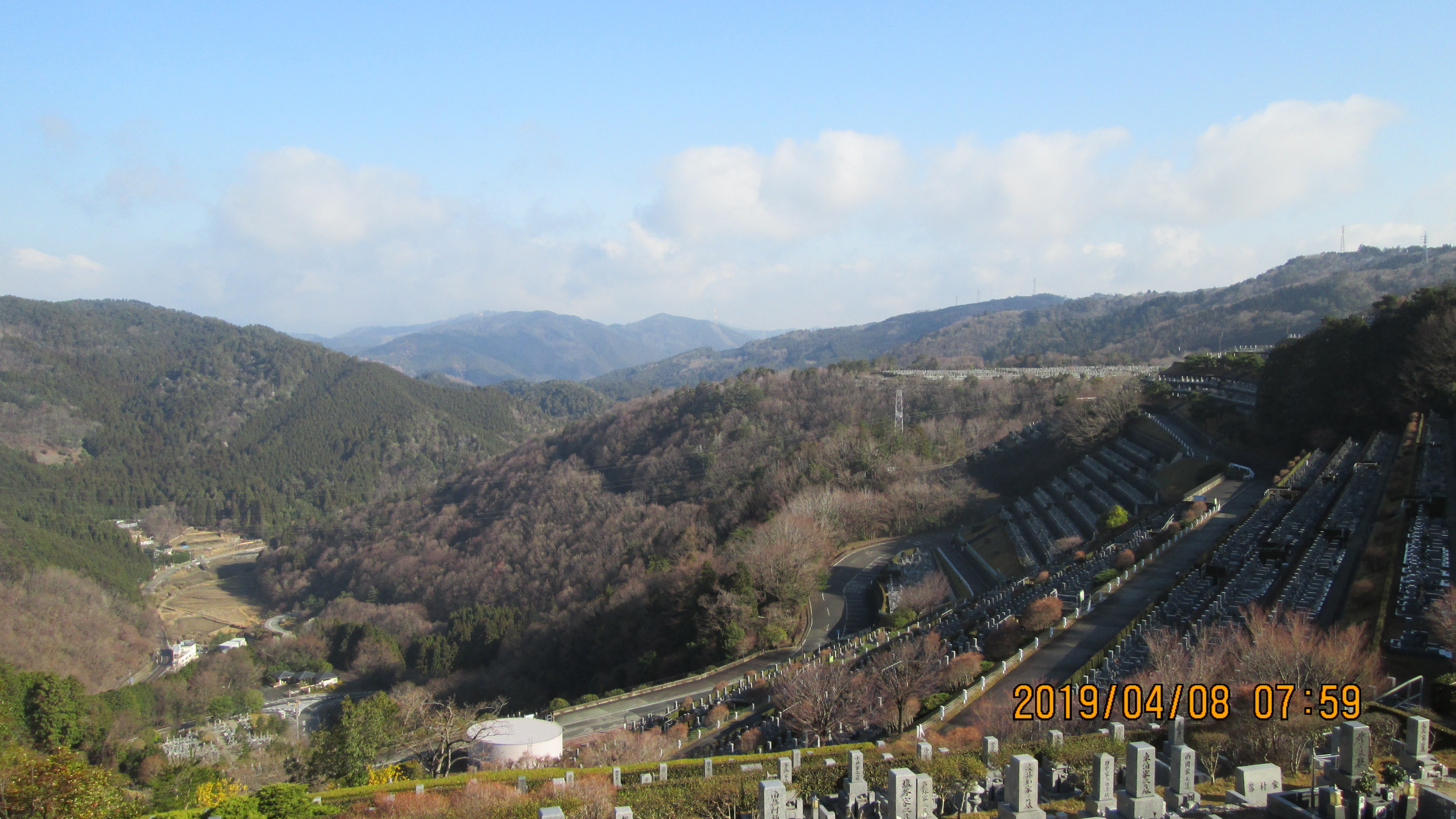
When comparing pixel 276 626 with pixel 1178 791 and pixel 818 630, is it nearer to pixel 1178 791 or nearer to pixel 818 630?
pixel 818 630

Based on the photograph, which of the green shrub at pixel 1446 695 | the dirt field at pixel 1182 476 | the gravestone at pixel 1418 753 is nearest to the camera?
the gravestone at pixel 1418 753

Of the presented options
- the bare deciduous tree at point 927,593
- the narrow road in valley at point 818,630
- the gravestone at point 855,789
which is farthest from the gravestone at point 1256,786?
the bare deciduous tree at point 927,593

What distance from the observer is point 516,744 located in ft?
51.5

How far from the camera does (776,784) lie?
25.9 feet

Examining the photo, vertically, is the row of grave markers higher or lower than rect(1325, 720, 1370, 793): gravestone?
lower

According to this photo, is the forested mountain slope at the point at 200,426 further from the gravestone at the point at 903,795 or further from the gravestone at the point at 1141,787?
the gravestone at the point at 1141,787

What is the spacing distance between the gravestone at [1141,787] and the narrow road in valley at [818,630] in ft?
48.6

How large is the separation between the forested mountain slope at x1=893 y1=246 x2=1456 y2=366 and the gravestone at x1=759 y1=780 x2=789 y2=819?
240 ft

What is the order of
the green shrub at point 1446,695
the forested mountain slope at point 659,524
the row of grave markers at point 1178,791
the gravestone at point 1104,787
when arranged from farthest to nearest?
1. the forested mountain slope at point 659,524
2. the green shrub at point 1446,695
3. the gravestone at point 1104,787
4. the row of grave markers at point 1178,791

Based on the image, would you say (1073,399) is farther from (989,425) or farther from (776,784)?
(776,784)

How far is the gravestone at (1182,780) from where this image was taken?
293 inches

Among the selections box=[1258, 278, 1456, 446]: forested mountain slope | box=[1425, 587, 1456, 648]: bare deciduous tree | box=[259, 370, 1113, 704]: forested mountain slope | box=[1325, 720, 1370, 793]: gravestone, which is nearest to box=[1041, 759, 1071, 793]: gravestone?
box=[1325, 720, 1370, 793]: gravestone

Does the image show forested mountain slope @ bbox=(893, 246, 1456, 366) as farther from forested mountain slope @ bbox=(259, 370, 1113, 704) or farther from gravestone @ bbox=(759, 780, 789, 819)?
gravestone @ bbox=(759, 780, 789, 819)
